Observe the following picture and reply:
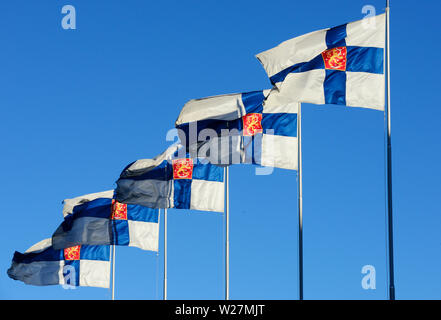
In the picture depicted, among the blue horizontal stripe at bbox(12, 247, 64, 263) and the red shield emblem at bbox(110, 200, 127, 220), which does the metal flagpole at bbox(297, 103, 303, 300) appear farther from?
the blue horizontal stripe at bbox(12, 247, 64, 263)

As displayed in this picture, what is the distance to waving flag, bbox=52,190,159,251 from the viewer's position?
4425 centimetres

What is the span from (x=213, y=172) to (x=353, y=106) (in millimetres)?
13740

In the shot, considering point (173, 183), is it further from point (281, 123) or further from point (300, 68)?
point (300, 68)

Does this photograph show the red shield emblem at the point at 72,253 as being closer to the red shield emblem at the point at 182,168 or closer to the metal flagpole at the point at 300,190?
the red shield emblem at the point at 182,168

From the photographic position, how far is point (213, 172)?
38.8 metres

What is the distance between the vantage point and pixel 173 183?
128ft

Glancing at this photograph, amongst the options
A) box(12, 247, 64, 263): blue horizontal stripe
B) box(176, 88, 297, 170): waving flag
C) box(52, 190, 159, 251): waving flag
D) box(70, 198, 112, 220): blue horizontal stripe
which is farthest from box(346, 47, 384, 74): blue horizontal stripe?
box(12, 247, 64, 263): blue horizontal stripe

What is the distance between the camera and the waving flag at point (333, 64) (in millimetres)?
25844

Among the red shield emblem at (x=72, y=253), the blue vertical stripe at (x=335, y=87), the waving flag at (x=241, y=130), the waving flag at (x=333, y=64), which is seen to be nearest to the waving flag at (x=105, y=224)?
the red shield emblem at (x=72, y=253)

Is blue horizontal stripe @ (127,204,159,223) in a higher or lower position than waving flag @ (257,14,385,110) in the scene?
lower

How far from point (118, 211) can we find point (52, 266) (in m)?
6.86

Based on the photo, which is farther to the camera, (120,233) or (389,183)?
(120,233)

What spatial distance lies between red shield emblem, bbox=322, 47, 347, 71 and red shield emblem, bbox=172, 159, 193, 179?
1336 centimetres

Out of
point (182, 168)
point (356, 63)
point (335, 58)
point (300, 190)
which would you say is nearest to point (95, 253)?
point (182, 168)
